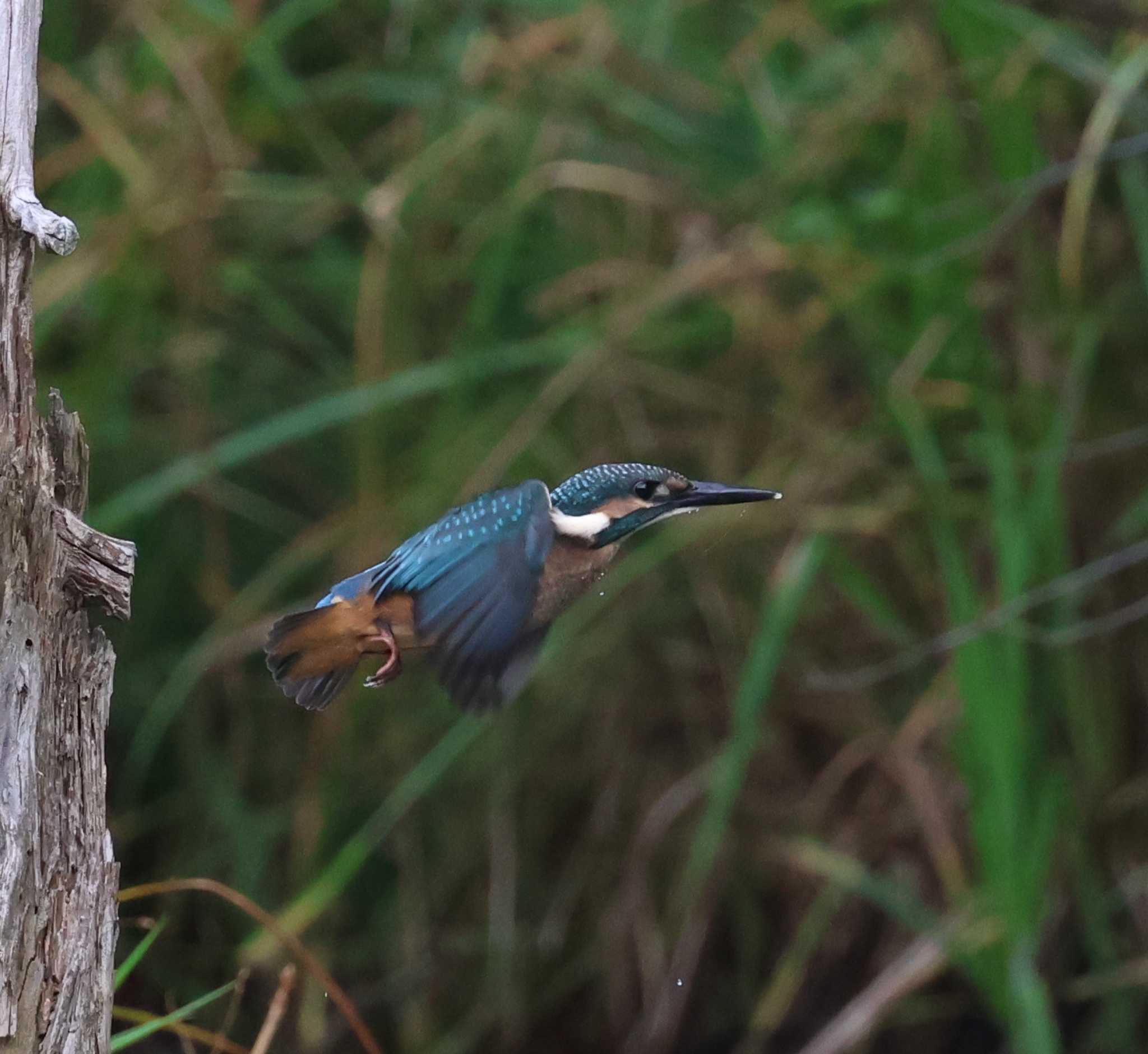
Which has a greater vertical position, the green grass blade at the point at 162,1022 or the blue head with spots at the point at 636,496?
the blue head with spots at the point at 636,496

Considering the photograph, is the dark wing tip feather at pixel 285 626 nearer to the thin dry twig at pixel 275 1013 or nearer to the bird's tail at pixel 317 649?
the bird's tail at pixel 317 649

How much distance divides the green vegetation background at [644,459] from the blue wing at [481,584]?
0.82 m

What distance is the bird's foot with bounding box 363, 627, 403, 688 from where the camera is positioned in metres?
1.11

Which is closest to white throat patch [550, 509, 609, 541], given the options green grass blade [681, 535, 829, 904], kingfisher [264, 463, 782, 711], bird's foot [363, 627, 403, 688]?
kingfisher [264, 463, 782, 711]

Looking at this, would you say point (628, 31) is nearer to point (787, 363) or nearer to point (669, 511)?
point (787, 363)

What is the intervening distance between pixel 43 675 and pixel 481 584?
295 millimetres

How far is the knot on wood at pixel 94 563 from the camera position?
36.4 inches

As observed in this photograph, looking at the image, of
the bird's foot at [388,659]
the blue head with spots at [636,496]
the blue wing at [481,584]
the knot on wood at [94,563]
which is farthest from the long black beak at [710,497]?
the knot on wood at [94,563]

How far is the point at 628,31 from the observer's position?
2.26 m

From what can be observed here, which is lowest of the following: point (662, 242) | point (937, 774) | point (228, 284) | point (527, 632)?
point (937, 774)

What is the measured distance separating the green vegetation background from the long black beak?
0.74m

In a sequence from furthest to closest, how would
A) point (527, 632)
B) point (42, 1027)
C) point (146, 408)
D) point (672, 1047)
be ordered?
point (146, 408)
point (672, 1047)
point (527, 632)
point (42, 1027)

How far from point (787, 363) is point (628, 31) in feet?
1.68

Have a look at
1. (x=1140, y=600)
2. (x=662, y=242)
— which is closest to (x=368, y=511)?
(x=662, y=242)
